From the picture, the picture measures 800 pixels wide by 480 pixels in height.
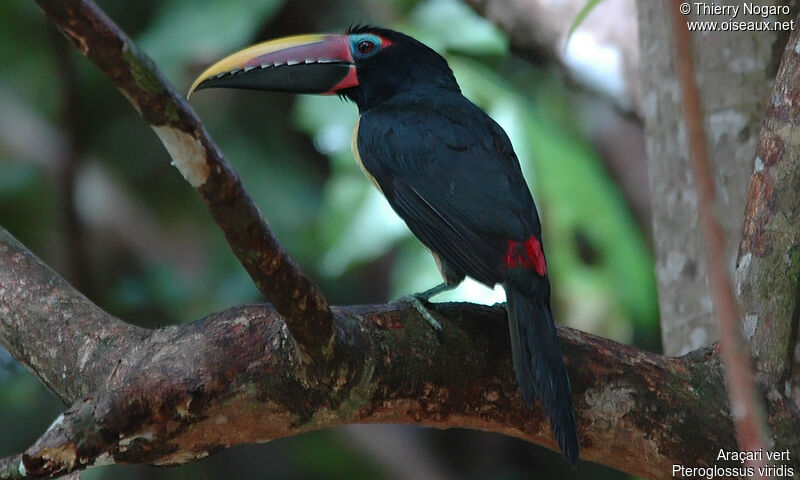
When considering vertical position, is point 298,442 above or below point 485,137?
below

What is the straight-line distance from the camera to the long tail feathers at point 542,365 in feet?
5.77

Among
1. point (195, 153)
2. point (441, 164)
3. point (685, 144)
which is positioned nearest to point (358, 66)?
point (441, 164)

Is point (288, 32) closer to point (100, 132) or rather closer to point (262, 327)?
point (100, 132)

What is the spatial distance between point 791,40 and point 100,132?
3.02 meters

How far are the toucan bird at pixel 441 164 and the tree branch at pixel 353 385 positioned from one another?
109mm

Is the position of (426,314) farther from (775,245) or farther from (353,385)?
(775,245)

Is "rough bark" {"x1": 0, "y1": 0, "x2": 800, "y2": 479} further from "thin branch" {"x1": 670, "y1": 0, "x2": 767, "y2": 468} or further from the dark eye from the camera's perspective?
the dark eye

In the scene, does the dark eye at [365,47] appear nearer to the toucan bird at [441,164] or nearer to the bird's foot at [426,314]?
the toucan bird at [441,164]

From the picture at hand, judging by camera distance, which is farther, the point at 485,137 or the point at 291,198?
the point at 291,198

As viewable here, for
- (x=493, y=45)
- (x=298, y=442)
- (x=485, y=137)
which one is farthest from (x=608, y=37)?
(x=298, y=442)

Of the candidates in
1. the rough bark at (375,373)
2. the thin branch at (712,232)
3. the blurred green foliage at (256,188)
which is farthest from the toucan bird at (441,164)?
the thin branch at (712,232)

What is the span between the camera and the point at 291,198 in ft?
12.9

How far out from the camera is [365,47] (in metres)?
2.89

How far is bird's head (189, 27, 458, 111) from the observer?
108 inches
